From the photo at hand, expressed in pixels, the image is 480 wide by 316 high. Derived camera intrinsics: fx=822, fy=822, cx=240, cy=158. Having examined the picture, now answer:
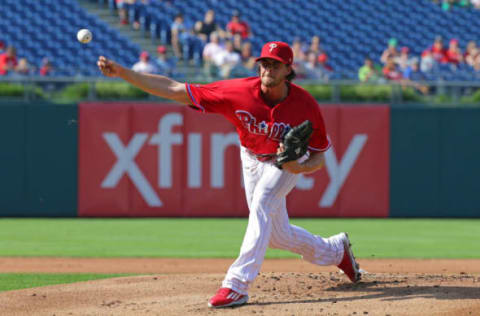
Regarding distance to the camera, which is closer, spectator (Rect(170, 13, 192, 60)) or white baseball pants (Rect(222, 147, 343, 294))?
white baseball pants (Rect(222, 147, 343, 294))

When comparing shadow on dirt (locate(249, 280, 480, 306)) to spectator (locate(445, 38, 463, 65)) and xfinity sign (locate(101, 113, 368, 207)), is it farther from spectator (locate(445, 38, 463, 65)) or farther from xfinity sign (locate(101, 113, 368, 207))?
spectator (locate(445, 38, 463, 65))

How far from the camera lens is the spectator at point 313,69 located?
14.4 metres

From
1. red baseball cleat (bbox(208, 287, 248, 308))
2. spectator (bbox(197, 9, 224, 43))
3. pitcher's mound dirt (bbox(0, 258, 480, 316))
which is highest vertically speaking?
spectator (bbox(197, 9, 224, 43))

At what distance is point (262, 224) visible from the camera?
5.12m

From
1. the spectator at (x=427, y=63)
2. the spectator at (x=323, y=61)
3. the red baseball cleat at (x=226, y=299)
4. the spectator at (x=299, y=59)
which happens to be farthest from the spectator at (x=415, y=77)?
the red baseball cleat at (x=226, y=299)

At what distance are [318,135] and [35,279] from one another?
2996mm

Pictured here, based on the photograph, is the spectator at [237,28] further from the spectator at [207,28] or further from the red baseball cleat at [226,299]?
the red baseball cleat at [226,299]

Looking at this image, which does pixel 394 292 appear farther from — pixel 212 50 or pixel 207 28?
pixel 207 28

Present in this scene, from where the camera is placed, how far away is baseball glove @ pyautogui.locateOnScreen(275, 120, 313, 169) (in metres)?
4.97

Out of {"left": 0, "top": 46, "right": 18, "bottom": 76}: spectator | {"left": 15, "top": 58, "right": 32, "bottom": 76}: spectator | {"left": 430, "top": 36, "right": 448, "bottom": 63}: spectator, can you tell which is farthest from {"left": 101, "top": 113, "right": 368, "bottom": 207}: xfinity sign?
{"left": 430, "top": 36, "right": 448, "bottom": 63}: spectator

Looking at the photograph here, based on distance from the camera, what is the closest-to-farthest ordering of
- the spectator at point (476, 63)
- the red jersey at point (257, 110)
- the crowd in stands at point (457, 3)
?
the red jersey at point (257, 110), the spectator at point (476, 63), the crowd in stands at point (457, 3)

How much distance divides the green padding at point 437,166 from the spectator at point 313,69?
1.92m

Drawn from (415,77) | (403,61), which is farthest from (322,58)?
(415,77)

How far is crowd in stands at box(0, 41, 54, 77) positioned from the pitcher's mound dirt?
781 cm
